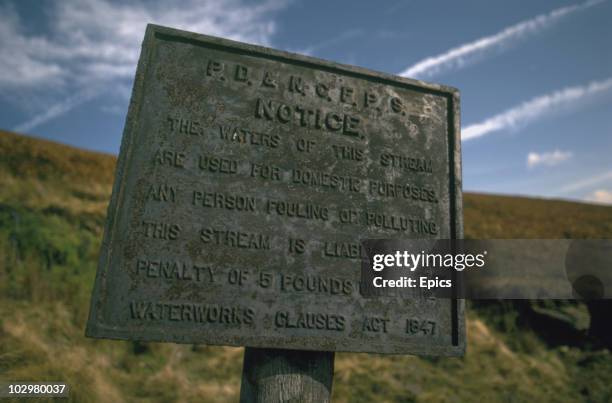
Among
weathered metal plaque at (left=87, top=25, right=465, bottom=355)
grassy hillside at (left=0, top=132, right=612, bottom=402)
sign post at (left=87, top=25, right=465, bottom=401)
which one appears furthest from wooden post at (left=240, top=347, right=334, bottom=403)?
grassy hillside at (left=0, top=132, right=612, bottom=402)

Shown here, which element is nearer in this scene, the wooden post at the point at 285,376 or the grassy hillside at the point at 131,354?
the wooden post at the point at 285,376

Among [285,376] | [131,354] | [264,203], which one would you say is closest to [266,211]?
[264,203]

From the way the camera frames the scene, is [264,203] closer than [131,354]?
Yes

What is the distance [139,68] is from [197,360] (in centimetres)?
381

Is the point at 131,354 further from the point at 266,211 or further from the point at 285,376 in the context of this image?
the point at 266,211

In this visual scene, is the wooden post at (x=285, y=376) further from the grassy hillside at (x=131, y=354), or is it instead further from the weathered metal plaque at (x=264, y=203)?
the grassy hillside at (x=131, y=354)

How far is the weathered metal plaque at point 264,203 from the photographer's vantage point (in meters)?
2.67

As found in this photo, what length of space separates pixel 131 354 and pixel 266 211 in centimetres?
341

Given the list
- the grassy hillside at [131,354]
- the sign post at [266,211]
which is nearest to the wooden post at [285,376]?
the sign post at [266,211]

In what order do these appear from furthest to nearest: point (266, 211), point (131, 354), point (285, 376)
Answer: point (131, 354)
point (266, 211)
point (285, 376)

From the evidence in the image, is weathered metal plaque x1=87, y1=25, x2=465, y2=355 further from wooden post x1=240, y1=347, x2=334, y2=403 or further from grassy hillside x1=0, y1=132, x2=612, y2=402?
grassy hillside x1=0, y1=132, x2=612, y2=402

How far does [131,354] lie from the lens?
517 cm

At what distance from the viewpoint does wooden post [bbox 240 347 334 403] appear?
2.79 meters

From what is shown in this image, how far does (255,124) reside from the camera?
121 inches
